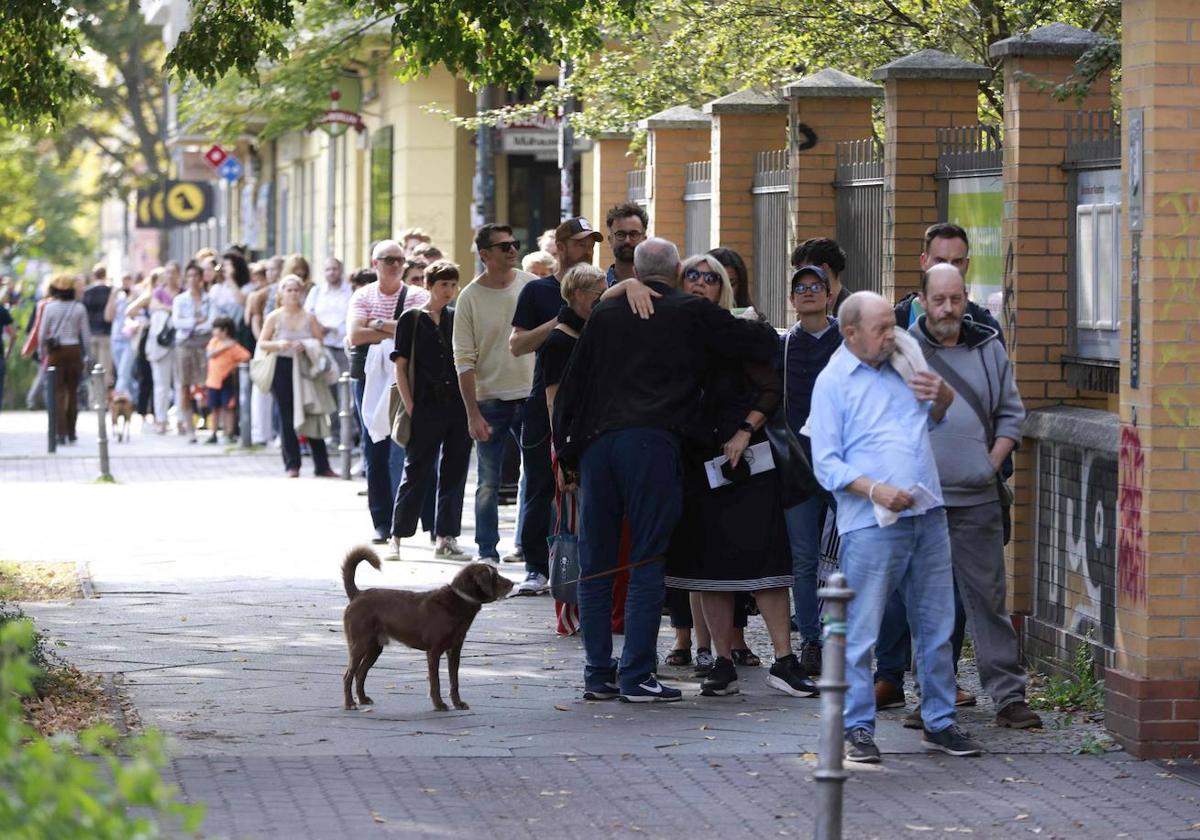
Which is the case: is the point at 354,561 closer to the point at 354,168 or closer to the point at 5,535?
the point at 5,535

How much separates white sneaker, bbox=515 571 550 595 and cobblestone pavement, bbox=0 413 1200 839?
0.31 ft

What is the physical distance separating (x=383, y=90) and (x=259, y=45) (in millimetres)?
19983

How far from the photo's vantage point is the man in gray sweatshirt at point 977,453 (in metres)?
8.53

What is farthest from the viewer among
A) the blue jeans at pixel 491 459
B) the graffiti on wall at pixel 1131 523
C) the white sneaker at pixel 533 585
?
the blue jeans at pixel 491 459

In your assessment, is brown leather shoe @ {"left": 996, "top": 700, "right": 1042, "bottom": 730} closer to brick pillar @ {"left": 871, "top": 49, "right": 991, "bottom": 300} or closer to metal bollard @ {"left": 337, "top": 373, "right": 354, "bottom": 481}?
brick pillar @ {"left": 871, "top": 49, "right": 991, "bottom": 300}

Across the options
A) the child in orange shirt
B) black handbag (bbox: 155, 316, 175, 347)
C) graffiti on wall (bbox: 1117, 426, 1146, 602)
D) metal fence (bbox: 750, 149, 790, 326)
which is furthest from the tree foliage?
black handbag (bbox: 155, 316, 175, 347)

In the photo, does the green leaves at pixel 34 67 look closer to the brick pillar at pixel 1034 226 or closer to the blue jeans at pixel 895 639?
the brick pillar at pixel 1034 226

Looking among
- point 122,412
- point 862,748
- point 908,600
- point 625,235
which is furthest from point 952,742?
point 122,412

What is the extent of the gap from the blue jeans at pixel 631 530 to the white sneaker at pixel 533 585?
10.0 ft

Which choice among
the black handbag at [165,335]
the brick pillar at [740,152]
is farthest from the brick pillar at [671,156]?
the black handbag at [165,335]

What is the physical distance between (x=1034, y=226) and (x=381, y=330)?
6.70m

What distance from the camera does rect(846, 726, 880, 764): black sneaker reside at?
26.4ft

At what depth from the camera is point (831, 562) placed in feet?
32.0

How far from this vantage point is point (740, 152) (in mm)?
15711
